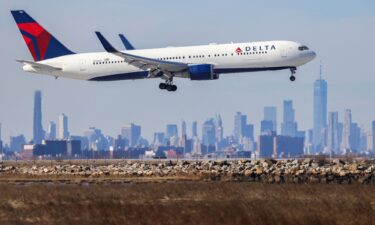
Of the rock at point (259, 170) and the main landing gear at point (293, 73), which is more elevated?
the main landing gear at point (293, 73)

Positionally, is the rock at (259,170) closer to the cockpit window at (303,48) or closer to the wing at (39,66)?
the cockpit window at (303,48)

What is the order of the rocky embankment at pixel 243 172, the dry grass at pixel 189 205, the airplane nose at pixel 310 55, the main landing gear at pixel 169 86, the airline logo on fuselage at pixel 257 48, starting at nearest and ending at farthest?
the dry grass at pixel 189 205 → the rocky embankment at pixel 243 172 → the airline logo on fuselage at pixel 257 48 → the airplane nose at pixel 310 55 → the main landing gear at pixel 169 86

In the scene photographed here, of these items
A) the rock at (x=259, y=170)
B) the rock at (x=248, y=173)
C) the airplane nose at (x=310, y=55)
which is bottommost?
the rock at (x=248, y=173)

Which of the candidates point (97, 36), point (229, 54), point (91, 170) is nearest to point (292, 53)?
point (229, 54)

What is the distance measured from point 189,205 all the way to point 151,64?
150ft

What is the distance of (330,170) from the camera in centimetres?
5638

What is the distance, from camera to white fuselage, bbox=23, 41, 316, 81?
78688 millimetres

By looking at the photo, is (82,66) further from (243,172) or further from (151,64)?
(243,172)

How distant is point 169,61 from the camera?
8181 centimetres

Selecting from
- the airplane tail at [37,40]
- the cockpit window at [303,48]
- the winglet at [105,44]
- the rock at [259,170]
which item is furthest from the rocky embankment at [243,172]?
the airplane tail at [37,40]

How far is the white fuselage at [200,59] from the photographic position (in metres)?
78.7

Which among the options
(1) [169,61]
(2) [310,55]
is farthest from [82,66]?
(2) [310,55]

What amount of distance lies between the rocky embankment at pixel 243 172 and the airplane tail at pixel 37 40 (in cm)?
1959

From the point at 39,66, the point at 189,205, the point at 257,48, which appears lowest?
the point at 189,205
